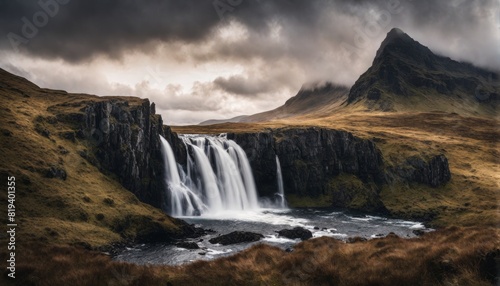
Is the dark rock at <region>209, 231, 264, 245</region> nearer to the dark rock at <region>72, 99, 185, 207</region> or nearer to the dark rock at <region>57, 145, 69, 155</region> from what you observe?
the dark rock at <region>72, 99, 185, 207</region>

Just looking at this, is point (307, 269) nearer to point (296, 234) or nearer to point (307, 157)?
point (296, 234)

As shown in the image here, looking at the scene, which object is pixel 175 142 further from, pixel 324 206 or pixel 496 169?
pixel 496 169

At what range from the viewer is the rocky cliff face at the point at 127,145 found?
70312 mm

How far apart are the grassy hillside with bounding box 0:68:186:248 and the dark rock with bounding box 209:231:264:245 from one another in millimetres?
7848

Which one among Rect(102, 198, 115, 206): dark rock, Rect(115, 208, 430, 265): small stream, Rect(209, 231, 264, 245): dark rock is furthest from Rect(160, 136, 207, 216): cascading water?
Rect(209, 231, 264, 245): dark rock

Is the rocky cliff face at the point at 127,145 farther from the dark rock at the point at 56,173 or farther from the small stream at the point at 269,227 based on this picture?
the small stream at the point at 269,227

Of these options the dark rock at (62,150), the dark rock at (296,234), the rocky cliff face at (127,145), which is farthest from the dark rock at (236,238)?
the dark rock at (62,150)

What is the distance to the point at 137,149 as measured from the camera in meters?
73.9

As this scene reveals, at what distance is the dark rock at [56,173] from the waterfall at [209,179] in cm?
2453

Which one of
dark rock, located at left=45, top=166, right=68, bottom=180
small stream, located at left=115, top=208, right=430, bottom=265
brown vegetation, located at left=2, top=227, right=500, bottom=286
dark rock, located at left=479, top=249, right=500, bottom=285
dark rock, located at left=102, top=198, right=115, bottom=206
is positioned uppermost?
dark rock, located at left=479, top=249, right=500, bottom=285

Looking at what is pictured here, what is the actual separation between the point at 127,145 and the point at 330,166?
2743 inches

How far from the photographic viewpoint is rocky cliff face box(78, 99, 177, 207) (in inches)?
2768

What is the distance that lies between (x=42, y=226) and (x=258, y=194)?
216 ft

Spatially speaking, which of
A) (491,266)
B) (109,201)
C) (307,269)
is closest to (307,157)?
(109,201)
